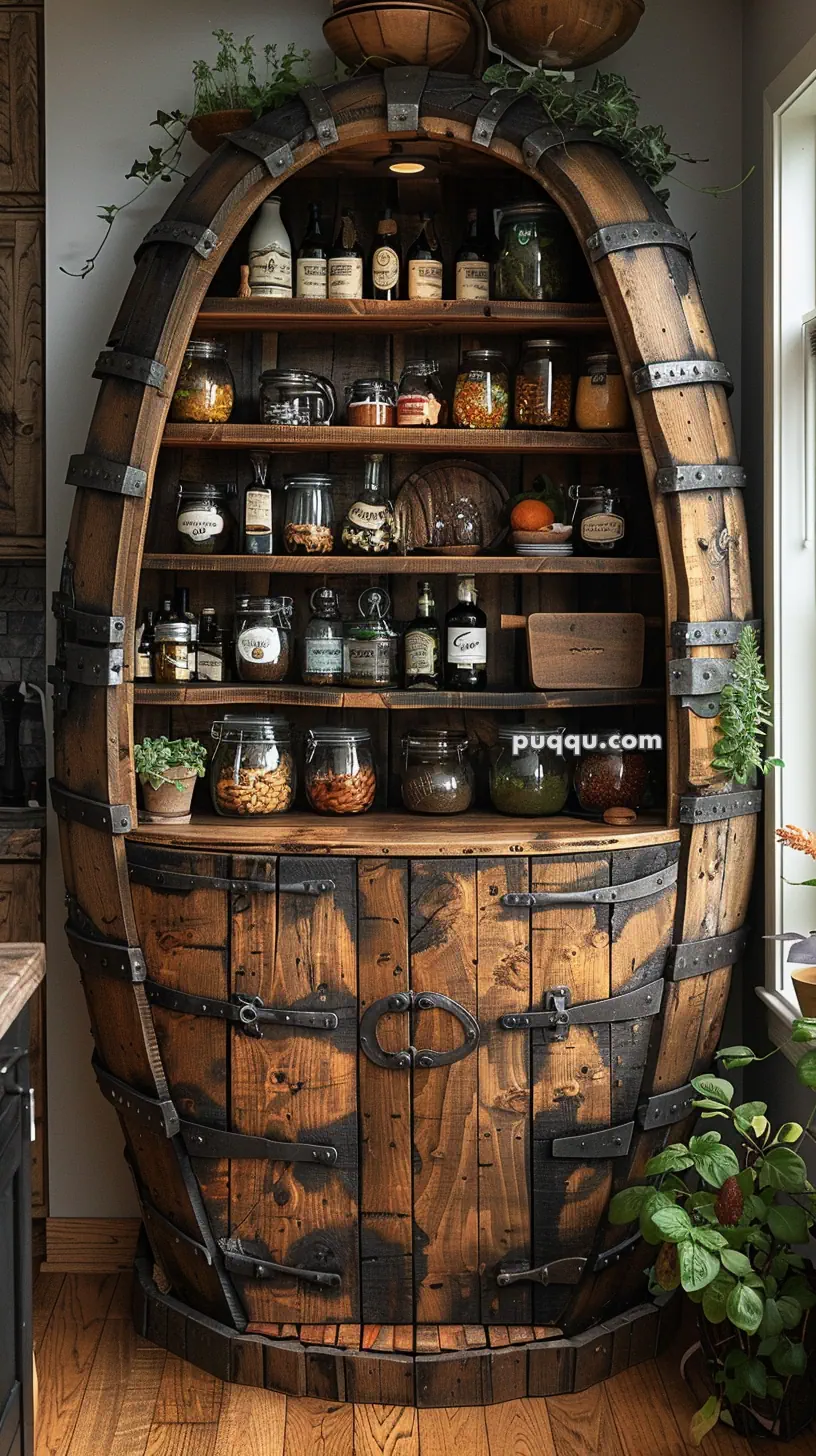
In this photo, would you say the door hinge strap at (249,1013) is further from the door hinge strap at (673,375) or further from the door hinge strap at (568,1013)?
the door hinge strap at (673,375)

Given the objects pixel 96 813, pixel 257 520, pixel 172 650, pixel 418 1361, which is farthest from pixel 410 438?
pixel 418 1361

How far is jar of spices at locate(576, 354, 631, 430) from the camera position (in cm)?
256

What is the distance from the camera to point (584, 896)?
2395 millimetres

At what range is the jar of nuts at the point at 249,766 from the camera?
2.60 metres

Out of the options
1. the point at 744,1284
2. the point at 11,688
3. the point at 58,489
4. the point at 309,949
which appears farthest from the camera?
the point at 11,688

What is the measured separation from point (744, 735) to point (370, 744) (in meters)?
0.76

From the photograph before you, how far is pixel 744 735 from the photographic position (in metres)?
2.44

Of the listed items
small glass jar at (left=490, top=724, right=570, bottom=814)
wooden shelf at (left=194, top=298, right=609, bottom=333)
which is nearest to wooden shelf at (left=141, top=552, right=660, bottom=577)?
small glass jar at (left=490, top=724, right=570, bottom=814)

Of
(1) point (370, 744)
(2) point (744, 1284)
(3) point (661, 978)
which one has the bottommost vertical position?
(2) point (744, 1284)

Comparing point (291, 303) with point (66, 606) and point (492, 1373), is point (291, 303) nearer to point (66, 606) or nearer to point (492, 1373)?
point (66, 606)

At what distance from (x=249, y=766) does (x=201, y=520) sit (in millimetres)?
494

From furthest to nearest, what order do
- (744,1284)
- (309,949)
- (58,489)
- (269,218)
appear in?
1. (58,489)
2. (269,218)
3. (309,949)
4. (744,1284)

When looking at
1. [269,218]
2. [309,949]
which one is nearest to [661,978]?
[309,949]

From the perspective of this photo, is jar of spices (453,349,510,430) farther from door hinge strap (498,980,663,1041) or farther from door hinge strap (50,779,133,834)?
door hinge strap (498,980,663,1041)
